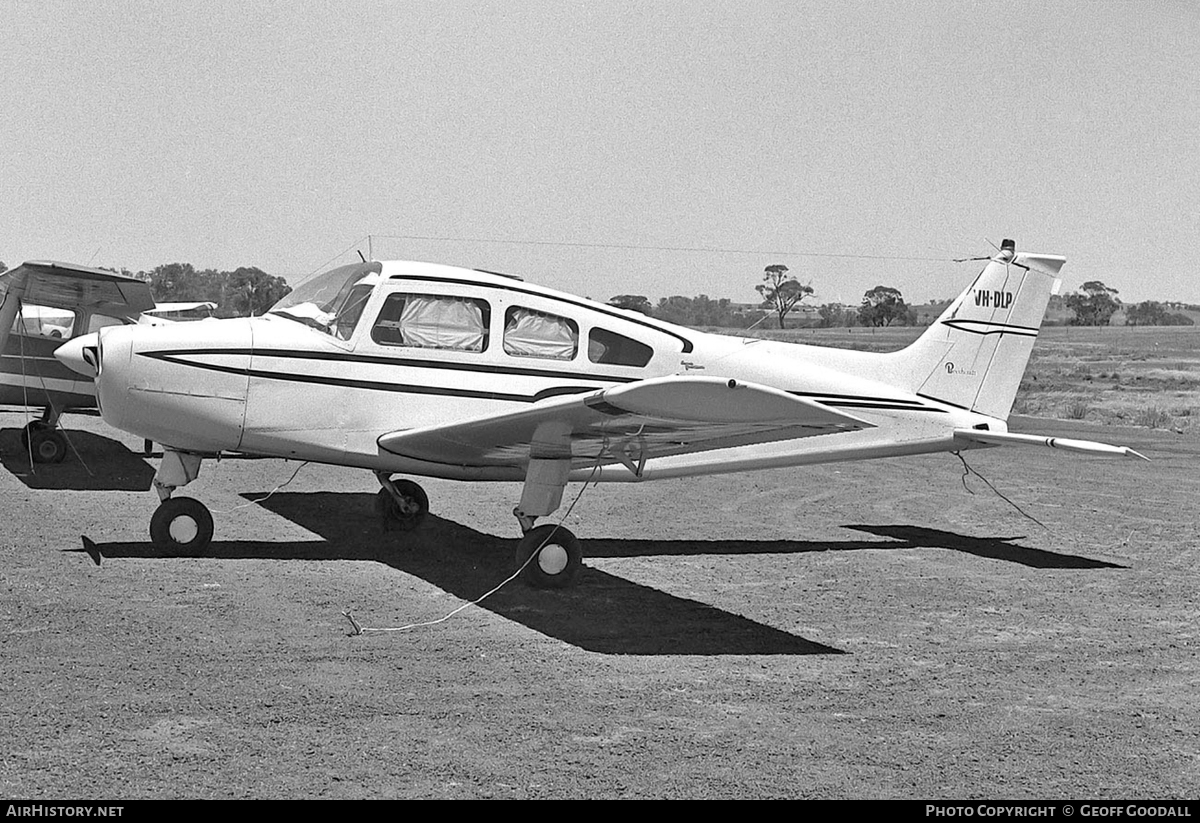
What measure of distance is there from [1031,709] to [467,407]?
5.04m

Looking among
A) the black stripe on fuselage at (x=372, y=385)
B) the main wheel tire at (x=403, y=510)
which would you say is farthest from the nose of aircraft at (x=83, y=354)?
the main wheel tire at (x=403, y=510)

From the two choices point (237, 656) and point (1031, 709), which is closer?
point (1031, 709)

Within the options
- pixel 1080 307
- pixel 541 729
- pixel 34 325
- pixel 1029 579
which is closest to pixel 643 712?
pixel 541 729

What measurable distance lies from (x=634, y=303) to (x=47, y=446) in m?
8.77

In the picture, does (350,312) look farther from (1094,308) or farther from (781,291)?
(1094,308)

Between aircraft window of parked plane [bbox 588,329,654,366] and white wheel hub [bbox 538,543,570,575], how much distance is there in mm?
1941

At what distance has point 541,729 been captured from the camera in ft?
18.4

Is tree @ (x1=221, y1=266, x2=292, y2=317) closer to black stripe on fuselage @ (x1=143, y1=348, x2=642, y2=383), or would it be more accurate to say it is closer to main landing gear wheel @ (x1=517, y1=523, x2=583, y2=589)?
black stripe on fuselage @ (x1=143, y1=348, x2=642, y2=383)

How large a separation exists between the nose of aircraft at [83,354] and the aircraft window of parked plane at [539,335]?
3.14m

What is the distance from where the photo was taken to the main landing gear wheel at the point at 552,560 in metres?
8.84

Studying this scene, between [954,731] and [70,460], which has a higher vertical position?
[954,731]

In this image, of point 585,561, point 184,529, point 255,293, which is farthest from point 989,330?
point 255,293

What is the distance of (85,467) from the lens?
15.7 m
